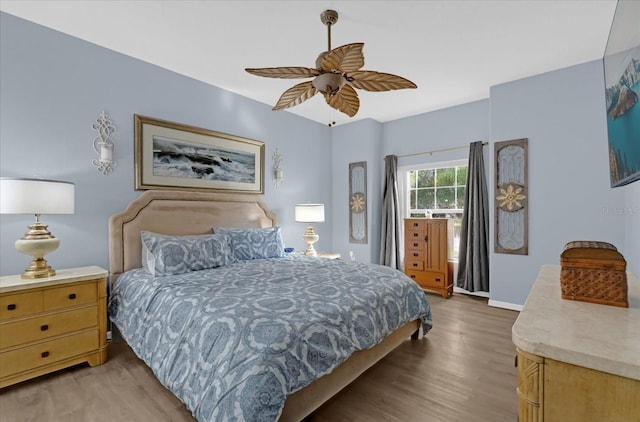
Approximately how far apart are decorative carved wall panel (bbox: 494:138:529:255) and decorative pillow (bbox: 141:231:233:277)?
3289 mm

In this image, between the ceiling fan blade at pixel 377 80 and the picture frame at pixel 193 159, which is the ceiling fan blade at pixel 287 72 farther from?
the picture frame at pixel 193 159

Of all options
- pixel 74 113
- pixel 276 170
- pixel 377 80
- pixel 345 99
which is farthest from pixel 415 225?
pixel 74 113

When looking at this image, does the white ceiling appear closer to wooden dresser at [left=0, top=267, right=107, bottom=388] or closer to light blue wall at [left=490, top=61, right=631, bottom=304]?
light blue wall at [left=490, top=61, right=631, bottom=304]

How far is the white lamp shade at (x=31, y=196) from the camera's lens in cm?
203

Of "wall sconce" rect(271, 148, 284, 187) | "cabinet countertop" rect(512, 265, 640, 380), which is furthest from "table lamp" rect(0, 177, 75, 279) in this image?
"cabinet countertop" rect(512, 265, 640, 380)

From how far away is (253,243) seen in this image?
3.46 m

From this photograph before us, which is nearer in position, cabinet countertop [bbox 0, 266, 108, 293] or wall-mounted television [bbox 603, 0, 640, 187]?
wall-mounted television [bbox 603, 0, 640, 187]

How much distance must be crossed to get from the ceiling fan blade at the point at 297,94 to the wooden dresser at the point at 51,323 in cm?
206

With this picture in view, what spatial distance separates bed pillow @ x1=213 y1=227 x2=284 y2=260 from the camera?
336cm

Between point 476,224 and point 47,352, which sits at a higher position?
point 476,224

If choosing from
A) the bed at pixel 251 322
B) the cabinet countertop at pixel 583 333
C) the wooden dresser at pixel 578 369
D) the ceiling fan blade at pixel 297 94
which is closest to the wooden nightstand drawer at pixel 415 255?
the bed at pixel 251 322

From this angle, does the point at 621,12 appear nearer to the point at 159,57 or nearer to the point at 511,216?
the point at 511,216

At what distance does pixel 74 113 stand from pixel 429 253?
4.35 metres

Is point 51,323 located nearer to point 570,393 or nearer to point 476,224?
point 570,393
